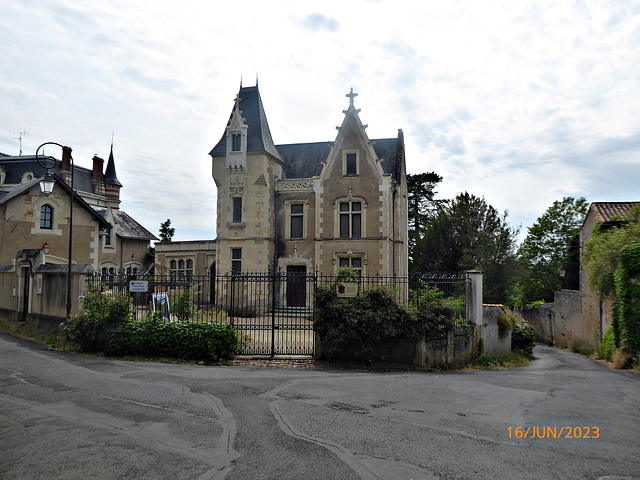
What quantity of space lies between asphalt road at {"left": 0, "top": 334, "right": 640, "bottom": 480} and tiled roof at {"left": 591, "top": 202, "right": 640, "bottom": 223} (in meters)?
11.1

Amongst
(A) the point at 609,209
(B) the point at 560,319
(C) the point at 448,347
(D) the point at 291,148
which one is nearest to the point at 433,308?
(C) the point at 448,347

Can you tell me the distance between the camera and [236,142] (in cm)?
2572

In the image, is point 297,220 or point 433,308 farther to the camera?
point 297,220

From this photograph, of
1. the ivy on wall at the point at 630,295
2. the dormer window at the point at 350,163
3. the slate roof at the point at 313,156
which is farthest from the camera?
the slate roof at the point at 313,156

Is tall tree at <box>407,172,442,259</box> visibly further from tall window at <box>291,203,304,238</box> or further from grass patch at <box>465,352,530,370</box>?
grass patch at <box>465,352,530,370</box>

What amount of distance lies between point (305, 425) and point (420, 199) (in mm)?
41276

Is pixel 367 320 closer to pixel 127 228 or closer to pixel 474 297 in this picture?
pixel 474 297

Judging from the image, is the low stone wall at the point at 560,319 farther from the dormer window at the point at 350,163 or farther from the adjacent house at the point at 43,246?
the adjacent house at the point at 43,246

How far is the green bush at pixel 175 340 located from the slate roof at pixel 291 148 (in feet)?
51.0

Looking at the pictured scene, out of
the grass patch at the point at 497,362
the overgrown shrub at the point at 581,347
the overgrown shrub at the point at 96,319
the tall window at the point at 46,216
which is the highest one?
the tall window at the point at 46,216

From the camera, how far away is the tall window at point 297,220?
25.9 m

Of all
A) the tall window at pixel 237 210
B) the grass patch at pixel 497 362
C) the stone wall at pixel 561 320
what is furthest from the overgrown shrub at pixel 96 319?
the stone wall at pixel 561 320

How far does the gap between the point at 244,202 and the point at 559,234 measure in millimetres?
27215

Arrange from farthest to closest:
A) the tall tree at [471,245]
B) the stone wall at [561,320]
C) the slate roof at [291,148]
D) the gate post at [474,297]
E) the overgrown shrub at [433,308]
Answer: the tall tree at [471,245] → the slate roof at [291,148] → the stone wall at [561,320] → the gate post at [474,297] → the overgrown shrub at [433,308]
